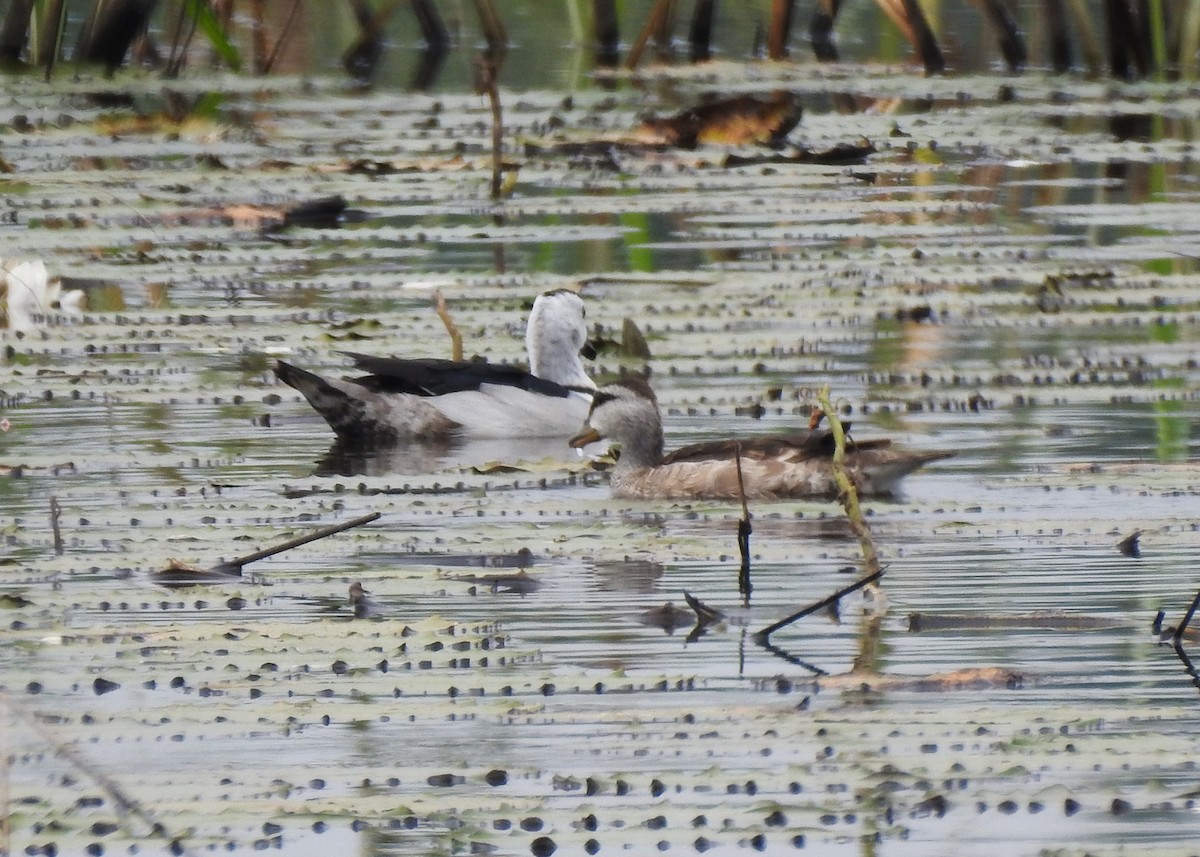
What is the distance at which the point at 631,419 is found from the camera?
6.84 meters

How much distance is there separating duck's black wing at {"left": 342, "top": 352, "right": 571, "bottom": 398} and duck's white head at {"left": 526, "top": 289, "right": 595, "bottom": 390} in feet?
1.14

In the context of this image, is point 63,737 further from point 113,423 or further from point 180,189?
point 180,189

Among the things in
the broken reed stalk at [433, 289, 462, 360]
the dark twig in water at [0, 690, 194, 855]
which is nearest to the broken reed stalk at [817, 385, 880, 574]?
the dark twig in water at [0, 690, 194, 855]

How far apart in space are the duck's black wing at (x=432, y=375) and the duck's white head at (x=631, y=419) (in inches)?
20.2

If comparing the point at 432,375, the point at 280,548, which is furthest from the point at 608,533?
the point at 432,375

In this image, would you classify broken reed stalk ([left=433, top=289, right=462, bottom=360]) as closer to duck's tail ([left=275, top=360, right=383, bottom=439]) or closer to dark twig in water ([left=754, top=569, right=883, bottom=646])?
duck's tail ([left=275, top=360, right=383, bottom=439])

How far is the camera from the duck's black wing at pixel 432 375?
736cm

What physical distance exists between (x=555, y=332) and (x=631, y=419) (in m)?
1.34

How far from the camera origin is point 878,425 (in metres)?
6.93

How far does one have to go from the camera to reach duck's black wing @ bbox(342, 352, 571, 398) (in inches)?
290

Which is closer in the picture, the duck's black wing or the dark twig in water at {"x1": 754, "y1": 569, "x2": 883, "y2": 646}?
the dark twig in water at {"x1": 754, "y1": 569, "x2": 883, "y2": 646}

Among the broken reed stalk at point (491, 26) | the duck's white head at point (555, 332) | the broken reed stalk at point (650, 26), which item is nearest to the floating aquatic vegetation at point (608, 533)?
the duck's white head at point (555, 332)

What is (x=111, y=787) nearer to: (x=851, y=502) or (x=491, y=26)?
(x=851, y=502)

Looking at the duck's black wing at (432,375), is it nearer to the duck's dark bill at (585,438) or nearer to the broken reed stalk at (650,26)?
the duck's dark bill at (585,438)
